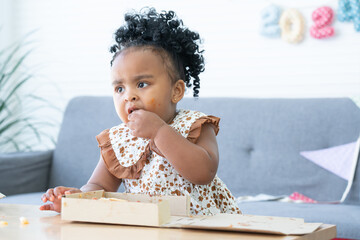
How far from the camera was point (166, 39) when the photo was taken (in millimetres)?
1409

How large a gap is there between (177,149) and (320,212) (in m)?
1.13

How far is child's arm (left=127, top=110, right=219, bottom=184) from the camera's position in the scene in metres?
1.13

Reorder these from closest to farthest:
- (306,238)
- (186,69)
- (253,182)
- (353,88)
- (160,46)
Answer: (306,238), (160,46), (186,69), (253,182), (353,88)

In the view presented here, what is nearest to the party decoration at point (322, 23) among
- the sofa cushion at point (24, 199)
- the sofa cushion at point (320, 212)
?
the sofa cushion at point (320, 212)

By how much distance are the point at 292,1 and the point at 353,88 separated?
624 mm

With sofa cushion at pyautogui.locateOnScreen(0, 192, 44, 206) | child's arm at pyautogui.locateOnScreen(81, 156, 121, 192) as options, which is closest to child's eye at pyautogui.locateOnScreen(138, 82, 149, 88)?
child's arm at pyautogui.locateOnScreen(81, 156, 121, 192)

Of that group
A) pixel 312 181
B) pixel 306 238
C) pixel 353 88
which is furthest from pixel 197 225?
pixel 353 88

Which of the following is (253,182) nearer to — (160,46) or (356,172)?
(356,172)

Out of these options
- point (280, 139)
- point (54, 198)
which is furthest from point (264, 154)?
point (54, 198)

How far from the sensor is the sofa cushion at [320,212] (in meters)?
1.93

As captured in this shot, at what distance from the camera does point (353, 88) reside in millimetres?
2938

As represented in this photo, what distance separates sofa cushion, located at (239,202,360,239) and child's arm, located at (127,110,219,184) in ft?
3.16

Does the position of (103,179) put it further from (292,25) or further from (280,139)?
(292,25)

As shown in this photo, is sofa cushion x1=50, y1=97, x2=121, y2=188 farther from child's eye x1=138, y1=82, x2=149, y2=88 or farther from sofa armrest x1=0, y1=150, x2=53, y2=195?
child's eye x1=138, y1=82, x2=149, y2=88
